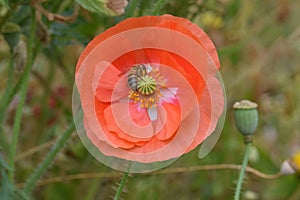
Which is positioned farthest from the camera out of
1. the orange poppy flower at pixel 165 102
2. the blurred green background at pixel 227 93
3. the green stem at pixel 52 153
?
the blurred green background at pixel 227 93

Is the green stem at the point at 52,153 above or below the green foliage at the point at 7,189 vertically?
above

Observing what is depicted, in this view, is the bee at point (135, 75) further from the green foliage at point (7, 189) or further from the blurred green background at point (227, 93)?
the green foliage at point (7, 189)

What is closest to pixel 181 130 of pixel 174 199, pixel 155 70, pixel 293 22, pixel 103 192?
pixel 155 70

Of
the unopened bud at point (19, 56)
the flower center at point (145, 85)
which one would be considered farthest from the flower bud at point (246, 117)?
the unopened bud at point (19, 56)

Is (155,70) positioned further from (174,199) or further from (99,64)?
(174,199)

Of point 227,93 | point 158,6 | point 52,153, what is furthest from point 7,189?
point 227,93

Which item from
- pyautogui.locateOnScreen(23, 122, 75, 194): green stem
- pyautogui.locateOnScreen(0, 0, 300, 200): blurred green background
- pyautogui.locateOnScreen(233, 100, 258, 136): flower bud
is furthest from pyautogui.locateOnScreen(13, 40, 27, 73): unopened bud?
pyautogui.locateOnScreen(233, 100, 258, 136): flower bud
